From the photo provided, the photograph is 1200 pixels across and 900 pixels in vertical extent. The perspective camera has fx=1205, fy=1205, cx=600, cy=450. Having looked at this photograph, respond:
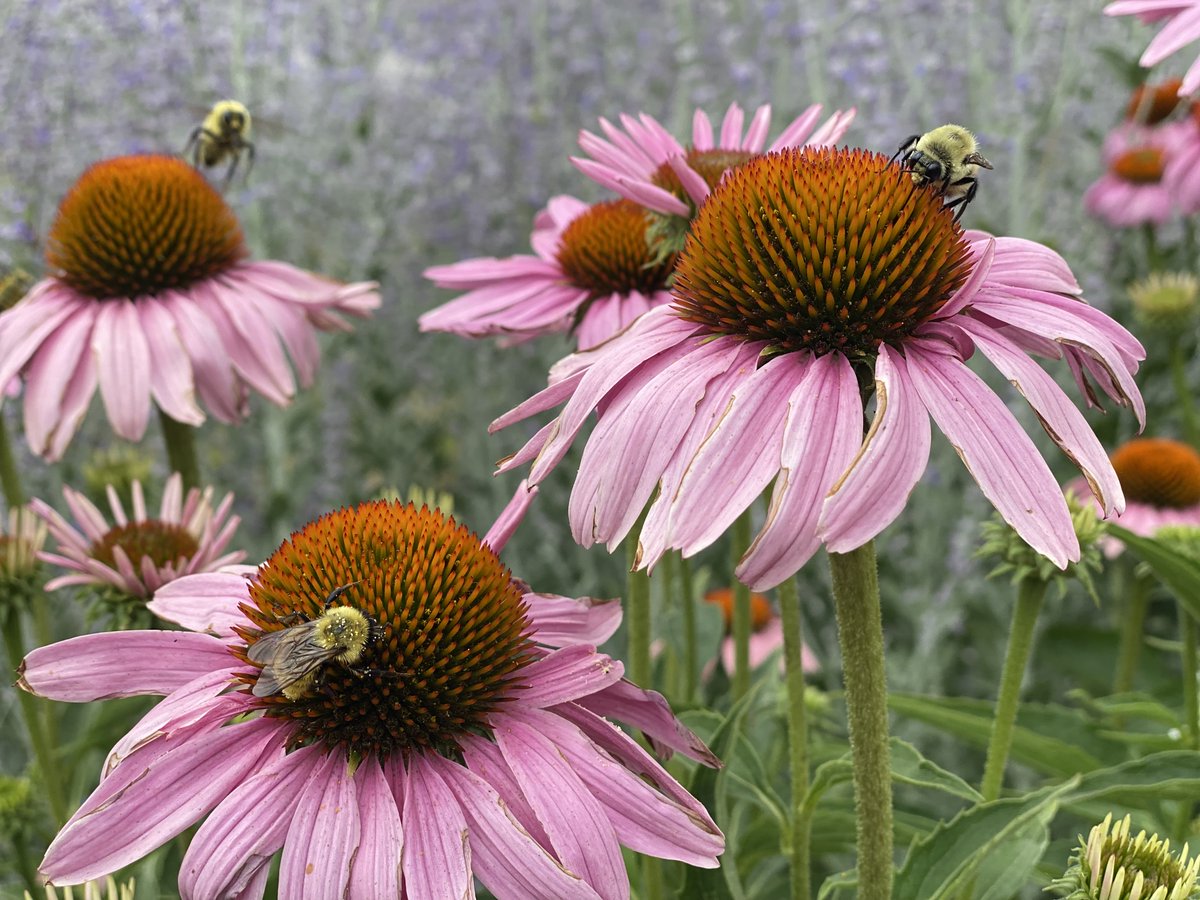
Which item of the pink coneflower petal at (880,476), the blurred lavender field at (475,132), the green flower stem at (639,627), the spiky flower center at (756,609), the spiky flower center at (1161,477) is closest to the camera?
the pink coneflower petal at (880,476)

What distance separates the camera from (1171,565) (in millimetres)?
1329

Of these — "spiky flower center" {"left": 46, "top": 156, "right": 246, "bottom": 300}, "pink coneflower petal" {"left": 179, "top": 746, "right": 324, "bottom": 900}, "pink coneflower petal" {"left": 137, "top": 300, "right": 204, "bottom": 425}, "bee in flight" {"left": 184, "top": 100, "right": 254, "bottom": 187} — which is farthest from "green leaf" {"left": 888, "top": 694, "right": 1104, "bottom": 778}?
"bee in flight" {"left": 184, "top": 100, "right": 254, "bottom": 187}

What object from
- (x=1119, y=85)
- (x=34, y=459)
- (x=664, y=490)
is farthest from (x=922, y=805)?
(x=1119, y=85)

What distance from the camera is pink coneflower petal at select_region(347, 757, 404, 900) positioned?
829 mm

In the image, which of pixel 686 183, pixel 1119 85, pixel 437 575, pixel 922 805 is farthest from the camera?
pixel 1119 85

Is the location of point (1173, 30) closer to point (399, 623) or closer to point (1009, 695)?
point (1009, 695)

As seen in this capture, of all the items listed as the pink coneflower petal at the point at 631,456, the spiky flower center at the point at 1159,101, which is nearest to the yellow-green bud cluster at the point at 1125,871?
the pink coneflower petal at the point at 631,456

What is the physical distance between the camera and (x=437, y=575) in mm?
992

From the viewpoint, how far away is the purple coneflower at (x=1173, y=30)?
4.45 ft

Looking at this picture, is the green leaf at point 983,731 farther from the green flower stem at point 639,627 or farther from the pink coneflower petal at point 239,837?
the pink coneflower petal at point 239,837

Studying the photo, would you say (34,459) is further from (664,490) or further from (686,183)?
(664,490)

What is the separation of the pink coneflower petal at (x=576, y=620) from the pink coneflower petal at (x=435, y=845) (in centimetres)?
24

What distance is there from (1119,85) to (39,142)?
3089mm

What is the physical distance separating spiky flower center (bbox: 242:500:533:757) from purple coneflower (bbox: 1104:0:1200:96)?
3.08 feet
